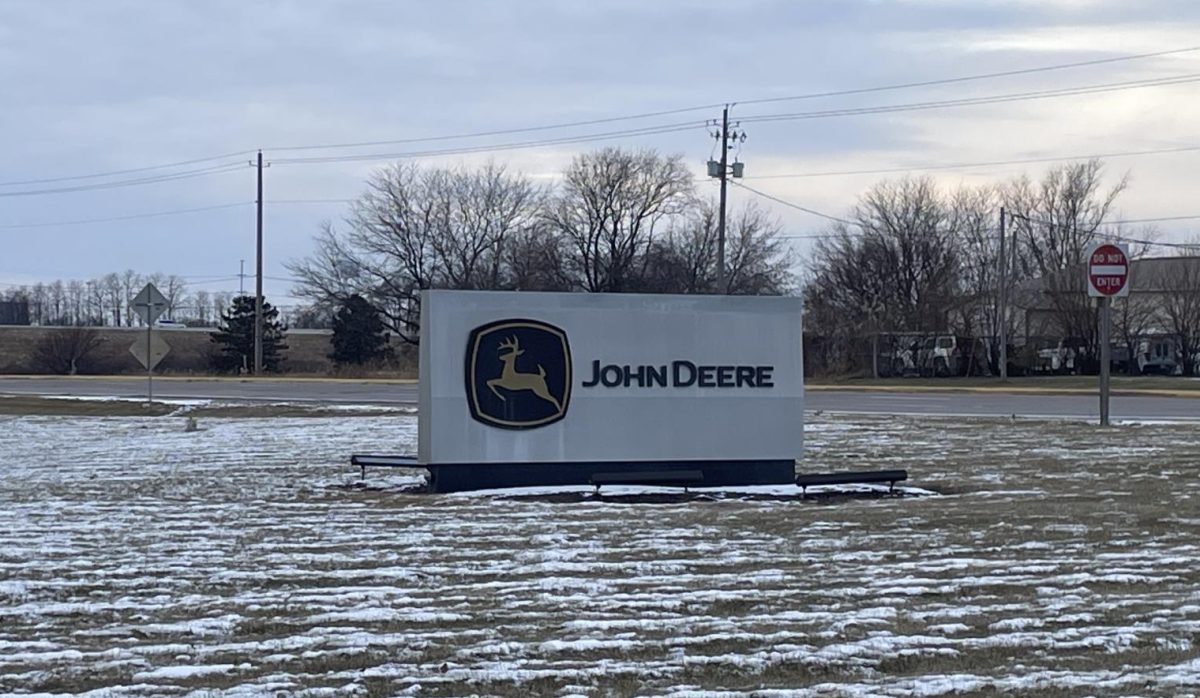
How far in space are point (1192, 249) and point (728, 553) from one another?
68.3m

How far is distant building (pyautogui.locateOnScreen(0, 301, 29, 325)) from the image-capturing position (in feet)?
373

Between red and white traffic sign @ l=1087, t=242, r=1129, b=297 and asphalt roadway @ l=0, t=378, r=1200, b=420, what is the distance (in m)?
6.31

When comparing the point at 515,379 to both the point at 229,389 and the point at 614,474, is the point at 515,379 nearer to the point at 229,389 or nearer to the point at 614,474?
the point at 614,474

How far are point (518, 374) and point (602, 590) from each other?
6936 mm

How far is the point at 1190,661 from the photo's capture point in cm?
648

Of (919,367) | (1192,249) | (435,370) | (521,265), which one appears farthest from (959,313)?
(435,370)

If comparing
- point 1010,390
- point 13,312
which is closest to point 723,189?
point 1010,390

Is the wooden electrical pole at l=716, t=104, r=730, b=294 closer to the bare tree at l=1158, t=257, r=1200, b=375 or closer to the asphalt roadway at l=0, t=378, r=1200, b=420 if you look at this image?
the asphalt roadway at l=0, t=378, r=1200, b=420

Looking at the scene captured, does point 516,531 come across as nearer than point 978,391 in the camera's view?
Yes

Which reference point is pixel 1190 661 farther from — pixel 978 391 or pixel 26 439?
pixel 978 391

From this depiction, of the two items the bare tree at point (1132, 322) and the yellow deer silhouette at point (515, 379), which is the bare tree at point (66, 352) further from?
the yellow deer silhouette at point (515, 379)

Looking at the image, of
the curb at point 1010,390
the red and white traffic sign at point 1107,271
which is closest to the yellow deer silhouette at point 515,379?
the red and white traffic sign at point 1107,271

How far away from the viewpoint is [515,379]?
1541 centimetres

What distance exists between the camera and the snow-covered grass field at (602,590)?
6445 millimetres
